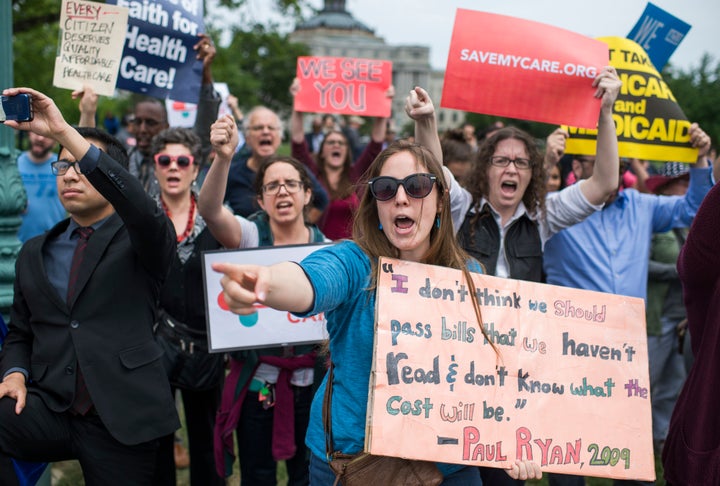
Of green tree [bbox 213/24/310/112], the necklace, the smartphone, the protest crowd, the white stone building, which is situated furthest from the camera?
the white stone building

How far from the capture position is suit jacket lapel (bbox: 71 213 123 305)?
3.06 metres

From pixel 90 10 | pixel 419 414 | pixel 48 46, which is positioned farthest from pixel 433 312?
pixel 48 46

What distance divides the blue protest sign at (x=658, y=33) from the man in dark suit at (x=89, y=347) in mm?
3776

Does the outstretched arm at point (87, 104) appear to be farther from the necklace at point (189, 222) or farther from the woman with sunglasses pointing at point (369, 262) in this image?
the woman with sunglasses pointing at point (369, 262)

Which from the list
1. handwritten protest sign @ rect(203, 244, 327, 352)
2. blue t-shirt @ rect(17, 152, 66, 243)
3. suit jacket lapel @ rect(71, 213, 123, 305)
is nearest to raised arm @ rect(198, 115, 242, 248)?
handwritten protest sign @ rect(203, 244, 327, 352)

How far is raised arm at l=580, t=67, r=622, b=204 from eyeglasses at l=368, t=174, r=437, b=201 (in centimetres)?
164

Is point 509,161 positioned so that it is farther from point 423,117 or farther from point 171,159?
point 171,159

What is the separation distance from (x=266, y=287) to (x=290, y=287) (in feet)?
0.47

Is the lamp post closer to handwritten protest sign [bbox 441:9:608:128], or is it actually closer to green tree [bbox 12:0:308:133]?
handwritten protest sign [bbox 441:9:608:128]

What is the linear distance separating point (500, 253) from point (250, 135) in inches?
116

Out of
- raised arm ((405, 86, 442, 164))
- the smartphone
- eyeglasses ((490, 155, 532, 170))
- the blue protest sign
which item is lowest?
the smartphone

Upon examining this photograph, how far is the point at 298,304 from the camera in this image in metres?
2.02

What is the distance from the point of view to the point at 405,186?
245 cm

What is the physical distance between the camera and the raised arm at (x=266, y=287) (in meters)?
1.77
